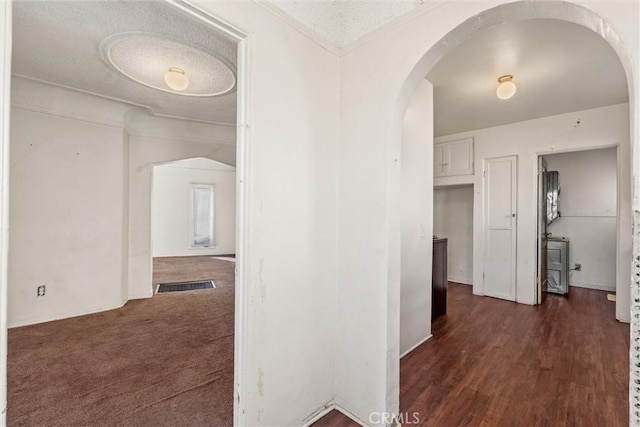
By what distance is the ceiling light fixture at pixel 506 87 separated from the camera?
265cm

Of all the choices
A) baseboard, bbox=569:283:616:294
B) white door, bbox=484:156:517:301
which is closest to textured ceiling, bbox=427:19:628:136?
white door, bbox=484:156:517:301

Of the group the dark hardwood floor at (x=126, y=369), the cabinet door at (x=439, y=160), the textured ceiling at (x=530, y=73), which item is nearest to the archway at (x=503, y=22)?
the textured ceiling at (x=530, y=73)

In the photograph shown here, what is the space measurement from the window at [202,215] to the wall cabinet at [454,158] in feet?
20.8

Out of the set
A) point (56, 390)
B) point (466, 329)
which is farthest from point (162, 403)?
point (466, 329)

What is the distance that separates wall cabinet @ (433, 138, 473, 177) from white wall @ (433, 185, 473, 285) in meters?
0.70

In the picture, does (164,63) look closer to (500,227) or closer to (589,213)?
(500,227)

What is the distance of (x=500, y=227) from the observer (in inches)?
164

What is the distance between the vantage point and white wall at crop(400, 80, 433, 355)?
2.49 m

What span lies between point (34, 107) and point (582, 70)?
18.2ft

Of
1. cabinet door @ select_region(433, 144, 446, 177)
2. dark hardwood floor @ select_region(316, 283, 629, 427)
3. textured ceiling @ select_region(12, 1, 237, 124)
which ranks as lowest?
dark hardwood floor @ select_region(316, 283, 629, 427)

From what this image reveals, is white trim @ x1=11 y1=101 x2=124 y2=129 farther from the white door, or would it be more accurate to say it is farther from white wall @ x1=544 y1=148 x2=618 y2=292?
white wall @ x1=544 y1=148 x2=618 y2=292

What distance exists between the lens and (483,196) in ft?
14.1

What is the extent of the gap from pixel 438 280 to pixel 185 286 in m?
3.91

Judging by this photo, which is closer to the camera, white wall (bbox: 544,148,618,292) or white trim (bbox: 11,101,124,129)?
white trim (bbox: 11,101,124,129)
